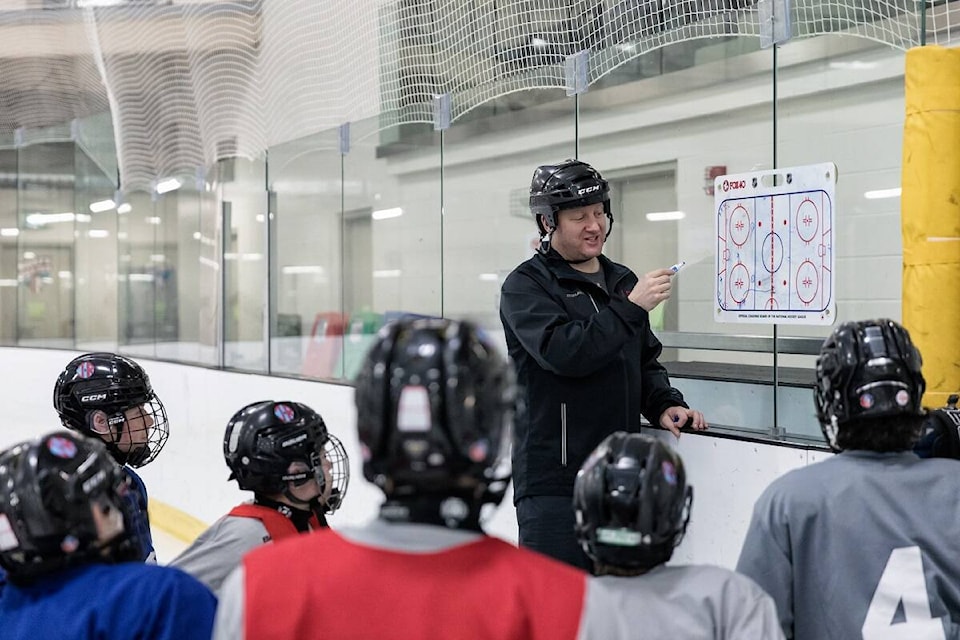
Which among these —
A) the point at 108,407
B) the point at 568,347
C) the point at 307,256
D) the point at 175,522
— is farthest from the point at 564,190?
the point at 175,522

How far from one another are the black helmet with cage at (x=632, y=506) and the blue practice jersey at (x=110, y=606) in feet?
1.41

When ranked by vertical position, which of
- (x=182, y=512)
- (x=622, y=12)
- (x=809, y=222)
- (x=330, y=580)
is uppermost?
(x=622, y=12)

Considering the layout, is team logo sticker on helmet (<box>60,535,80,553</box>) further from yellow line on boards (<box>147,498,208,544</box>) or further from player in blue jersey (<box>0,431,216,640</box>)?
yellow line on boards (<box>147,498,208,544</box>)

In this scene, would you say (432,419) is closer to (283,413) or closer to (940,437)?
(940,437)

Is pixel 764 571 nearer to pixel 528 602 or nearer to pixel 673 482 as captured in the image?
pixel 673 482

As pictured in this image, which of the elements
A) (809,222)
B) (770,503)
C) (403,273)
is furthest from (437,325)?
(403,273)

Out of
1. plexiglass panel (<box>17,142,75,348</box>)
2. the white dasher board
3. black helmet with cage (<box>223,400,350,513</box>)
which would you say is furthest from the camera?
plexiglass panel (<box>17,142,75,348</box>)

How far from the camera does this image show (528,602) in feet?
2.93

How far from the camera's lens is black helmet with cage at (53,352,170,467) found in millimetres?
2193

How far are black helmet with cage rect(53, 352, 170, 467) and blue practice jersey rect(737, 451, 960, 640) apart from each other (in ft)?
4.38

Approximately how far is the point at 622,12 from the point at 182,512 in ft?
11.8

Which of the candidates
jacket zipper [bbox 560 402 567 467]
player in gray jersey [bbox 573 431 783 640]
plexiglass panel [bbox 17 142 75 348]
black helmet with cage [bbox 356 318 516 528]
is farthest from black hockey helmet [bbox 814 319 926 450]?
plexiglass panel [bbox 17 142 75 348]

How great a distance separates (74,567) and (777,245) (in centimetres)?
169

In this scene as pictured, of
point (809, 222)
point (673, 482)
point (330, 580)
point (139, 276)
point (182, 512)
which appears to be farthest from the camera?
point (139, 276)
